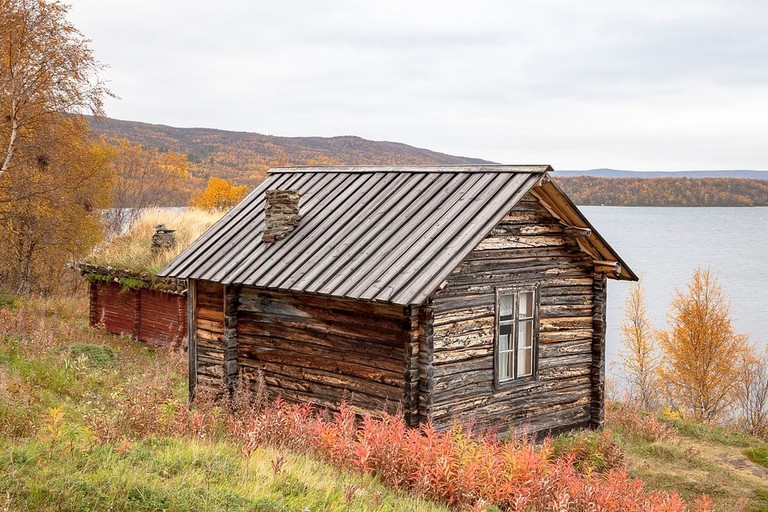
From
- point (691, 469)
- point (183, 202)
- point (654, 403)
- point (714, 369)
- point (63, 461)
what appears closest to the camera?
point (63, 461)

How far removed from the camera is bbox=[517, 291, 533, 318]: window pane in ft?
40.8

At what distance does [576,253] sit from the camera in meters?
13.4

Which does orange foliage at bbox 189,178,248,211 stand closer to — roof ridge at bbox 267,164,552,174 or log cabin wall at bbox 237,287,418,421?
roof ridge at bbox 267,164,552,174

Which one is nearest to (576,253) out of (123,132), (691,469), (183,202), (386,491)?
(691,469)

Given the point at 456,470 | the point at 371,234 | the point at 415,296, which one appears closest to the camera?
the point at 456,470

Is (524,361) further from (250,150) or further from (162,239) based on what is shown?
(250,150)

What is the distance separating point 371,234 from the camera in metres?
11.9

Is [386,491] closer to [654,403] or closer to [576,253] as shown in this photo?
[576,253]

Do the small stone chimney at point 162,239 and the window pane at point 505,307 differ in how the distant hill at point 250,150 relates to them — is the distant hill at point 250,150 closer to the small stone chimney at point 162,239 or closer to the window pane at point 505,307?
the small stone chimney at point 162,239

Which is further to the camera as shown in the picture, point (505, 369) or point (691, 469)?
point (691, 469)

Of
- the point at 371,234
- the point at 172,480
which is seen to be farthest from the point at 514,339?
the point at 172,480

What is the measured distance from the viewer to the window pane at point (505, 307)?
12104 mm

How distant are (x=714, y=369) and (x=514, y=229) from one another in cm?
3241

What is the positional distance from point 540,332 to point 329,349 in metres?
3.72
